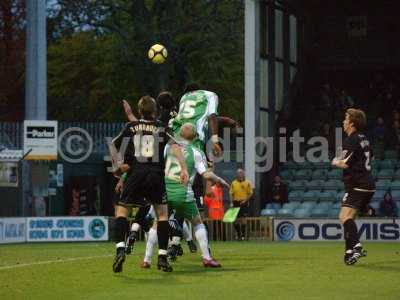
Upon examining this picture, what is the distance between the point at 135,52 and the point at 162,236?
34.4 meters

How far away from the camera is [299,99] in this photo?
126 feet

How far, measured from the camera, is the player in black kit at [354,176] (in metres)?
15.7

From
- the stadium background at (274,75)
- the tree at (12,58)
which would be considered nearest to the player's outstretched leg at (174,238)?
the stadium background at (274,75)

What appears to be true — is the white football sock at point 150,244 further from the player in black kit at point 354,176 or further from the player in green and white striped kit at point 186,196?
the player in black kit at point 354,176

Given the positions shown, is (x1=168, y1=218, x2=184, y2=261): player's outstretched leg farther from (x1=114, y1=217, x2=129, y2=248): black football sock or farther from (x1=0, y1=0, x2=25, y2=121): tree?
(x1=0, y1=0, x2=25, y2=121): tree

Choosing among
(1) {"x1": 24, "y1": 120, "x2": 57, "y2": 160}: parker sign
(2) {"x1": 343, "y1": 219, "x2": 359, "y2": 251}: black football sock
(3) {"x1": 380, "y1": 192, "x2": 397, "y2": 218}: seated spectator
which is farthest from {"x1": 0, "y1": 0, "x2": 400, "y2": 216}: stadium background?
(2) {"x1": 343, "y1": 219, "x2": 359, "y2": 251}: black football sock

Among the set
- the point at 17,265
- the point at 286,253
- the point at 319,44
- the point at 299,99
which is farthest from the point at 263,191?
the point at 17,265

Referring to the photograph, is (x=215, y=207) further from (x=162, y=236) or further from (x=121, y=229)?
(x=121, y=229)

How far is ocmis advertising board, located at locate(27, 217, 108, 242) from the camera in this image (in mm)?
28047

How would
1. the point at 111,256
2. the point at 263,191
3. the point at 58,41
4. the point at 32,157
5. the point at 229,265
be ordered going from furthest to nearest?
the point at 58,41 → the point at 263,191 → the point at 32,157 → the point at 111,256 → the point at 229,265

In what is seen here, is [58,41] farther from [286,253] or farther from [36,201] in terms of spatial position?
[286,253]

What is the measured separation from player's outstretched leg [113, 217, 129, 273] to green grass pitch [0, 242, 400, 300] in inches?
5.6

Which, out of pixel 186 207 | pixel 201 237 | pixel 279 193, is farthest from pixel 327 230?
pixel 201 237

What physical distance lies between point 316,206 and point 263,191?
5.37ft
